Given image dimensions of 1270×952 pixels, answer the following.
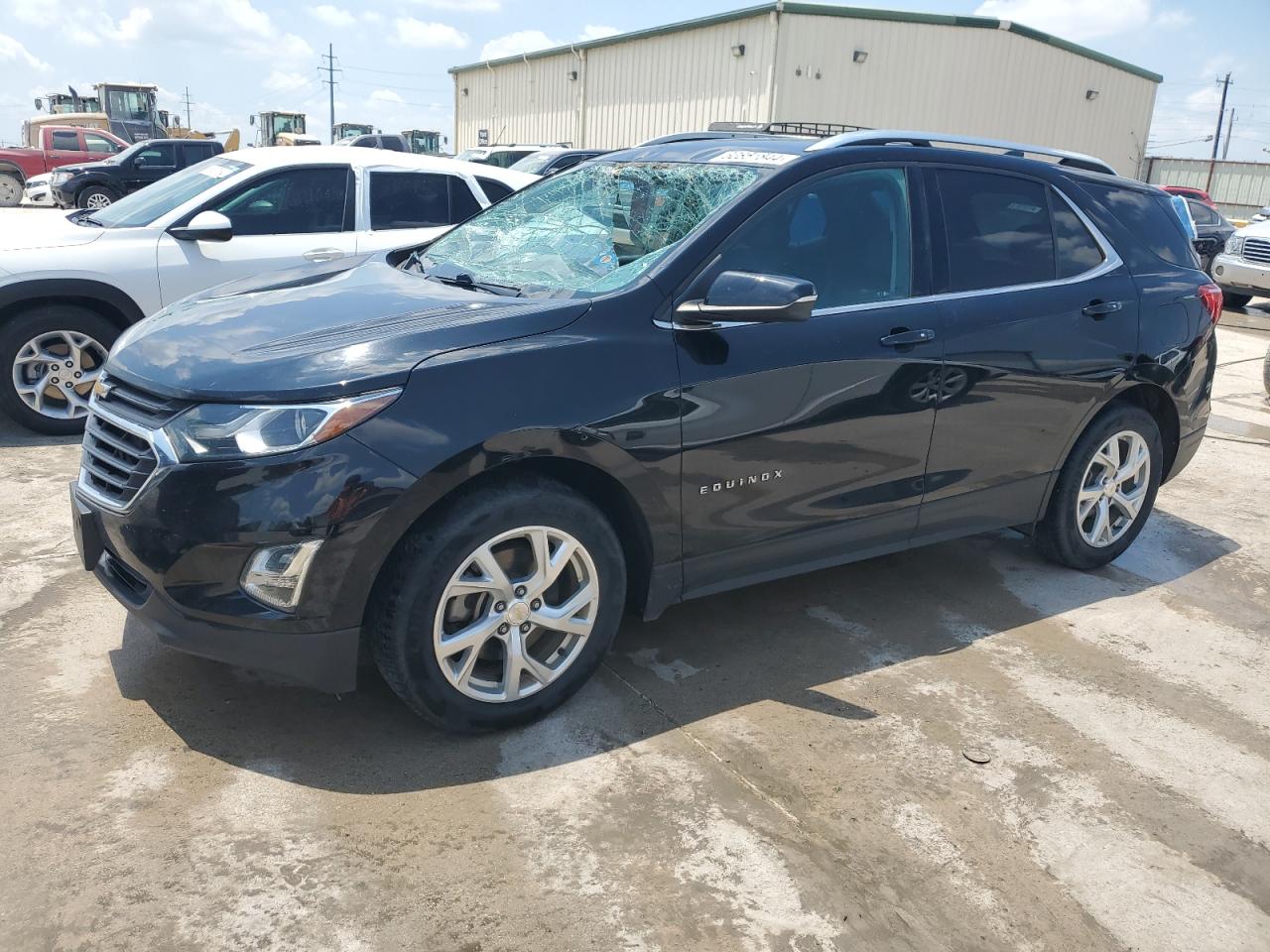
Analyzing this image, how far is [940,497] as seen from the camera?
4055 mm

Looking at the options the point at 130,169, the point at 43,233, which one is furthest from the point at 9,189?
the point at 43,233

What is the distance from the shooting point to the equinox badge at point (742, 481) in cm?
336

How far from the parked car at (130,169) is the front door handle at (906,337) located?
18.2m

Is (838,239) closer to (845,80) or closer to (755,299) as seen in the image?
(755,299)

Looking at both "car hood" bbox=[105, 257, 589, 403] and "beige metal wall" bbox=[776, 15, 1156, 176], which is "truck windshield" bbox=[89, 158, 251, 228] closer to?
"car hood" bbox=[105, 257, 589, 403]

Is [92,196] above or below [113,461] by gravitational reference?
above

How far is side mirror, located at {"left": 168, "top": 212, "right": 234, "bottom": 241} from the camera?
5.89 metres

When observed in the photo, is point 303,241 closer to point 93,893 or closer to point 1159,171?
point 93,893

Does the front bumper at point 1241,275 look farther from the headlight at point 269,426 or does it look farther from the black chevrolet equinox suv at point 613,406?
the headlight at point 269,426

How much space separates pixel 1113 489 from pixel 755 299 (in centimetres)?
248

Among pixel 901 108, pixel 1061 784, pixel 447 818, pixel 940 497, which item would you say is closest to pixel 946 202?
pixel 940 497

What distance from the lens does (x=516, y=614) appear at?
3068 millimetres

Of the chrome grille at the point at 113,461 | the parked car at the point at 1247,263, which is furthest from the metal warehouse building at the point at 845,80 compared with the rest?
the chrome grille at the point at 113,461

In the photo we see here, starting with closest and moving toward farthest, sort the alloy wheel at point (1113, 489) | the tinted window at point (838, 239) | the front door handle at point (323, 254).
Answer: the tinted window at point (838, 239) < the alloy wheel at point (1113, 489) < the front door handle at point (323, 254)
